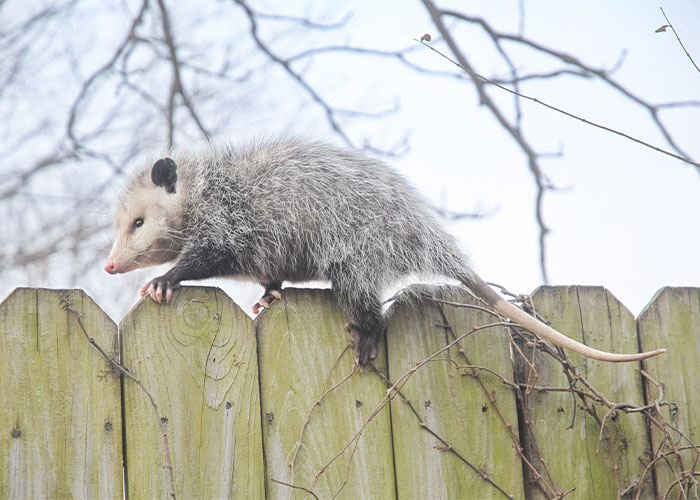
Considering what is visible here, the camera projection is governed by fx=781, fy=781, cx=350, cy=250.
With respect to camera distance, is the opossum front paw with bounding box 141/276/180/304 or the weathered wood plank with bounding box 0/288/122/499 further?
the opossum front paw with bounding box 141/276/180/304

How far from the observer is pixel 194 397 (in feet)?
5.29

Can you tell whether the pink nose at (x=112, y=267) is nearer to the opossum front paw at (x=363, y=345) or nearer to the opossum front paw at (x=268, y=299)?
the opossum front paw at (x=268, y=299)

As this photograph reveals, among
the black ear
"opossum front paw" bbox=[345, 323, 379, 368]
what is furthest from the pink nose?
"opossum front paw" bbox=[345, 323, 379, 368]

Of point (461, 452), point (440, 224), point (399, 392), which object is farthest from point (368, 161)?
point (461, 452)

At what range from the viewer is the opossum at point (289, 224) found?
1975mm

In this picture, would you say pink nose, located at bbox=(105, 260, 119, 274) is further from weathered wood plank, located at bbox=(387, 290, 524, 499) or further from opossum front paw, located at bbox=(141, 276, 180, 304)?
weathered wood plank, located at bbox=(387, 290, 524, 499)

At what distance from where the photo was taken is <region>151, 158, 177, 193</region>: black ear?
2209 mm

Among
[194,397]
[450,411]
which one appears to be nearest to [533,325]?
[450,411]

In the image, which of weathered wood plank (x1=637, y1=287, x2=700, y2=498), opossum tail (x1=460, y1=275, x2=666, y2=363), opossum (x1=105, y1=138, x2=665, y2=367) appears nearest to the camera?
opossum tail (x1=460, y1=275, x2=666, y2=363)

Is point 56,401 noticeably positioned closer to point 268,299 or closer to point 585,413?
point 268,299

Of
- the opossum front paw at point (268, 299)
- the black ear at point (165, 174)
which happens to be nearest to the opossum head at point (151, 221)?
the black ear at point (165, 174)

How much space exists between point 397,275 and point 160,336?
25.7 inches

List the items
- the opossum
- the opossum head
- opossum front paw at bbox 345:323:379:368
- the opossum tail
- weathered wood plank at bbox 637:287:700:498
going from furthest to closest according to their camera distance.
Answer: the opossum head < the opossum < weathered wood plank at bbox 637:287:700:498 < opossum front paw at bbox 345:323:379:368 < the opossum tail

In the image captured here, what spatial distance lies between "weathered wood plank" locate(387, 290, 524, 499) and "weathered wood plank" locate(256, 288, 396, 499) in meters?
0.05
